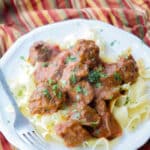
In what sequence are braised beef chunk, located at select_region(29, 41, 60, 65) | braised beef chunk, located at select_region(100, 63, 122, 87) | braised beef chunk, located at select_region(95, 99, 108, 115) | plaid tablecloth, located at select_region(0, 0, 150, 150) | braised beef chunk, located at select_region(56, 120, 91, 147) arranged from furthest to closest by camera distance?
plaid tablecloth, located at select_region(0, 0, 150, 150) < braised beef chunk, located at select_region(29, 41, 60, 65) < braised beef chunk, located at select_region(100, 63, 122, 87) < braised beef chunk, located at select_region(95, 99, 108, 115) < braised beef chunk, located at select_region(56, 120, 91, 147)

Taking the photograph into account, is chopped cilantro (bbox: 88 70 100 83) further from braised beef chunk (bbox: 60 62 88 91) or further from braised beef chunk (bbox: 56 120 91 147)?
braised beef chunk (bbox: 56 120 91 147)

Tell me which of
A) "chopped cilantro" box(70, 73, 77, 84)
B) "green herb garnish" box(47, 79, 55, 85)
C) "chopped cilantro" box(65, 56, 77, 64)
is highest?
"green herb garnish" box(47, 79, 55, 85)

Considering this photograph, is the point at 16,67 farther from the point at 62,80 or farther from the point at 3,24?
the point at 3,24

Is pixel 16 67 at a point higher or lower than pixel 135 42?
higher

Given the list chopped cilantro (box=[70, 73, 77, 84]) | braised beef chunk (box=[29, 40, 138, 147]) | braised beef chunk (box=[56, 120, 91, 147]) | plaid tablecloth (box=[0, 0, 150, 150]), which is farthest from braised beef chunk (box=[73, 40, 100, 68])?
plaid tablecloth (box=[0, 0, 150, 150])

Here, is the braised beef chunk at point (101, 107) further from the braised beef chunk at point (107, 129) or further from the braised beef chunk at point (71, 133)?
the braised beef chunk at point (71, 133)

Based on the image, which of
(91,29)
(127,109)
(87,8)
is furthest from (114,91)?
(87,8)

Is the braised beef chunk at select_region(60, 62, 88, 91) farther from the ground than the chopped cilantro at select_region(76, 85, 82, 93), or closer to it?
farther from the ground
